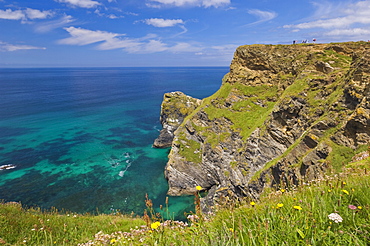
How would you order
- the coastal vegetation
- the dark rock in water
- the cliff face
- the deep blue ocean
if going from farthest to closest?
1. the dark rock in water
2. the deep blue ocean
3. the cliff face
4. the coastal vegetation

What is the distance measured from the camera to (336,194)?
442cm

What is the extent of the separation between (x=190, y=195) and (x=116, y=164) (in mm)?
21919

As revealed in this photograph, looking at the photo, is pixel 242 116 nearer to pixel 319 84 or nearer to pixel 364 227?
pixel 319 84

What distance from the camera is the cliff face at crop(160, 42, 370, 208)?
20.8 m

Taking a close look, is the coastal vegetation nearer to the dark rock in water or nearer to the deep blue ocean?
the deep blue ocean

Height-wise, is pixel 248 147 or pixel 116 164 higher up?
pixel 248 147

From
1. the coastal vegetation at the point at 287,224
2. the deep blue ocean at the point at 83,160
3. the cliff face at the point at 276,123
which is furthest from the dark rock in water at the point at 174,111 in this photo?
the coastal vegetation at the point at 287,224

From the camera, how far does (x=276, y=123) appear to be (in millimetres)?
32656

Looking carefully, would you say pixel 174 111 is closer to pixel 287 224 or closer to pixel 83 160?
pixel 83 160

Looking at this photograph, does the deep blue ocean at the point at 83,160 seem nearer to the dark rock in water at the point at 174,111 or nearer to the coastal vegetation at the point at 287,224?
the dark rock in water at the point at 174,111

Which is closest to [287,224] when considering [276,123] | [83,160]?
[276,123]

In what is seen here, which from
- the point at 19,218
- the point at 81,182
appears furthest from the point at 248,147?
the point at 81,182

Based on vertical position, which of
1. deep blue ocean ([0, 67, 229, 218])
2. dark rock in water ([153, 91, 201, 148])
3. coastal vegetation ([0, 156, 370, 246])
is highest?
coastal vegetation ([0, 156, 370, 246])

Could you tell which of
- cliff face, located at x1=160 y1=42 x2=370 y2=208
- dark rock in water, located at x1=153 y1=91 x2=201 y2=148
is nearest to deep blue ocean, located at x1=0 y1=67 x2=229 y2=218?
dark rock in water, located at x1=153 y1=91 x2=201 y2=148
